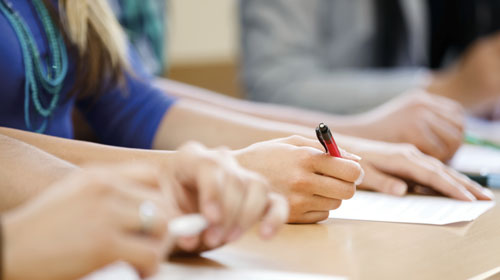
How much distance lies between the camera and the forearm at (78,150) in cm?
54

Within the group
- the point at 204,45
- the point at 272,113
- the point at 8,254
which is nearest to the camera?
the point at 8,254

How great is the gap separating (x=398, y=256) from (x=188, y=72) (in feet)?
7.61

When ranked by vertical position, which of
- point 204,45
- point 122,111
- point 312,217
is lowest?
point 312,217

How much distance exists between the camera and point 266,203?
0.41 m

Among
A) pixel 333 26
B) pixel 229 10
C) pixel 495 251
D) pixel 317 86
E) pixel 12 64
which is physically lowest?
pixel 495 251

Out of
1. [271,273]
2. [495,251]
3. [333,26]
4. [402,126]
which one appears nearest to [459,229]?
[495,251]

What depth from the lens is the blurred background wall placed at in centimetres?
269

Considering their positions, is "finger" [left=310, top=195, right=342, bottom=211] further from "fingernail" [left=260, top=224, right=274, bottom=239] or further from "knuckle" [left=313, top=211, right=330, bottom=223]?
"fingernail" [left=260, top=224, right=274, bottom=239]

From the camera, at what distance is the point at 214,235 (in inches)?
16.0

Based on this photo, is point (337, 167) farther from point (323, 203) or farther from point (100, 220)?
point (100, 220)

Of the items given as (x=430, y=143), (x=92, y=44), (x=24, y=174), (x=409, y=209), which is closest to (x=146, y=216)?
(x=24, y=174)

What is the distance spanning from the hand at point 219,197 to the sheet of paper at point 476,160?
486mm

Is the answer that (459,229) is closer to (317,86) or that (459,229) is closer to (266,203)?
(266,203)

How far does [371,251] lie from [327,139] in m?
0.10
